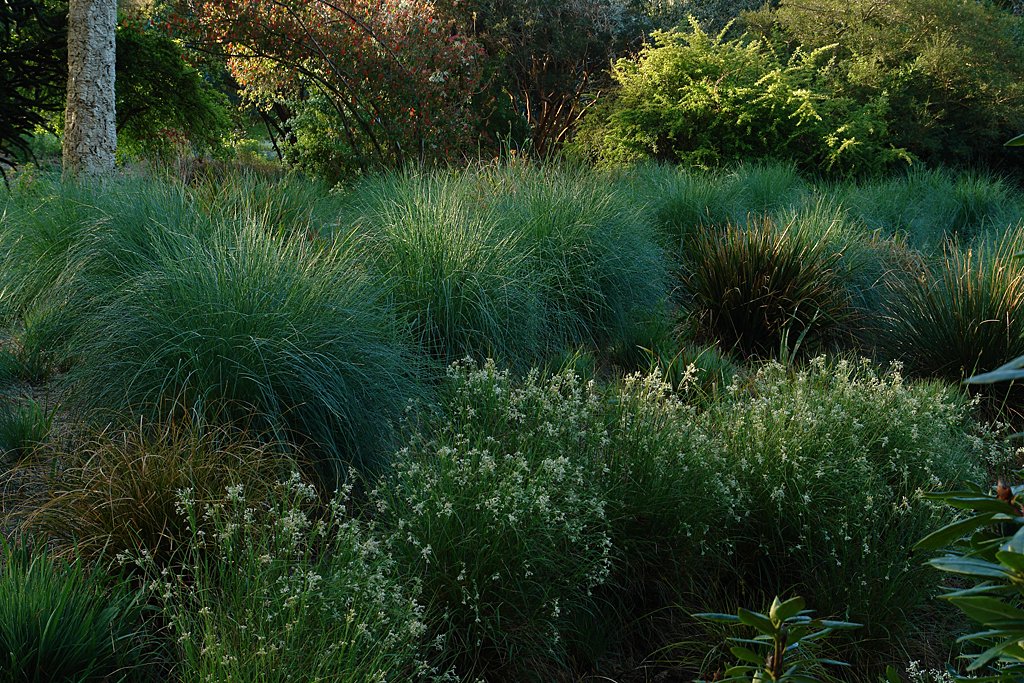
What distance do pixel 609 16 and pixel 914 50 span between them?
16.6ft

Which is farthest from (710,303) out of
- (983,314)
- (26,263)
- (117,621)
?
(117,621)

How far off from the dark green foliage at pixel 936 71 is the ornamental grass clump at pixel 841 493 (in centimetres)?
1135

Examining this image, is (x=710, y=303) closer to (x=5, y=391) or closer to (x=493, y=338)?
(x=493, y=338)

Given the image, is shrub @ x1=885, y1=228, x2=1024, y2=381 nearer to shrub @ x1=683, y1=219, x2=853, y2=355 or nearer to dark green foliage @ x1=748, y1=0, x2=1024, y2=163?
shrub @ x1=683, y1=219, x2=853, y2=355

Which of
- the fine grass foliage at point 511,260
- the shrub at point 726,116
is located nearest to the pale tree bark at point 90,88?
the fine grass foliage at point 511,260

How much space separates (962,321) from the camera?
6.66 m

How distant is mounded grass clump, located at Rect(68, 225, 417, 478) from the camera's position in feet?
13.2

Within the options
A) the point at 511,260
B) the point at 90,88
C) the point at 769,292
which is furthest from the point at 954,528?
the point at 90,88

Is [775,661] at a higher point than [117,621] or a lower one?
higher

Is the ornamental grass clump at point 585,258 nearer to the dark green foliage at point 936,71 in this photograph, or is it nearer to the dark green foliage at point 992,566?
the dark green foliage at point 992,566

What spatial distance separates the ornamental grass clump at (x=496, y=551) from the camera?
338 centimetres

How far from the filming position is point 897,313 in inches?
283

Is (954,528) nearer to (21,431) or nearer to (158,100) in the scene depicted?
(21,431)

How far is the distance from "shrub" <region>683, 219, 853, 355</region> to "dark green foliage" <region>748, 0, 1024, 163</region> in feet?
27.8
